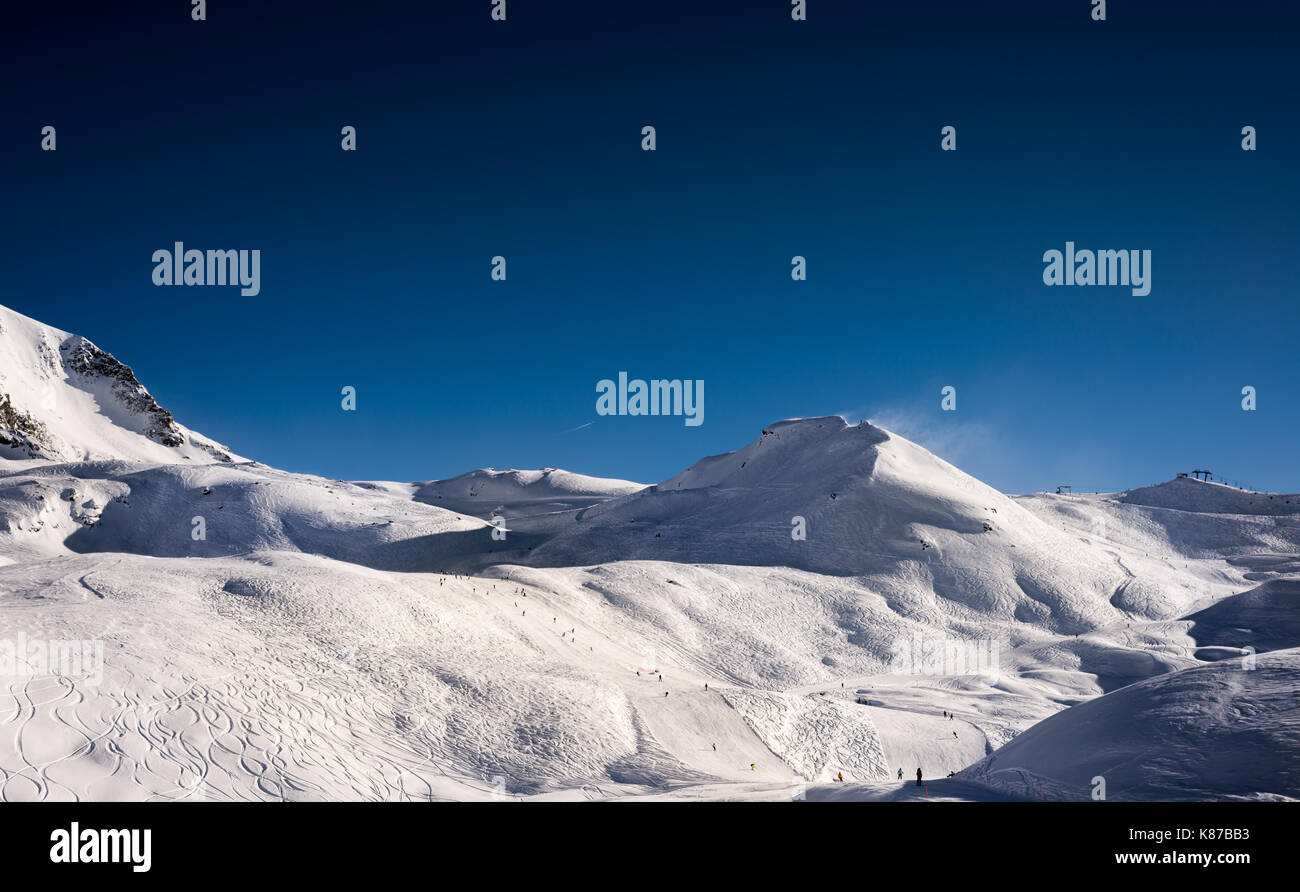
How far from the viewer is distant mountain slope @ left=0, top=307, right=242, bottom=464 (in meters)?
126

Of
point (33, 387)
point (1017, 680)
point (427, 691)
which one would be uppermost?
point (33, 387)

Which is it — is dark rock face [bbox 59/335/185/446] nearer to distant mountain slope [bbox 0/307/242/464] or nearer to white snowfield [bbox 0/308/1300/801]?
distant mountain slope [bbox 0/307/242/464]

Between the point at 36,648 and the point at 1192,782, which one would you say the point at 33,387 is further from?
the point at 1192,782

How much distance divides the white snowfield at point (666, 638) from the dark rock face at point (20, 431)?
0.59 metres

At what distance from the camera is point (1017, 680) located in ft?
157

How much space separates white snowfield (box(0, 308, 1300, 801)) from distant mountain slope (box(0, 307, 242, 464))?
75.1 feet

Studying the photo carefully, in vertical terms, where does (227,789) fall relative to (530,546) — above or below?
below

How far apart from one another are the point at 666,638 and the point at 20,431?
103 m

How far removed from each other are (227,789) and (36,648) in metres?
10.5

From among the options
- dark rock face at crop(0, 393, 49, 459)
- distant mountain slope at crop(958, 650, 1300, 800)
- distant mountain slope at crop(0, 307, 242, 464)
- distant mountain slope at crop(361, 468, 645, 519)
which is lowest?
distant mountain slope at crop(958, 650, 1300, 800)

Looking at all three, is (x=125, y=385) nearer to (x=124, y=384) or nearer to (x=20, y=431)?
(x=124, y=384)

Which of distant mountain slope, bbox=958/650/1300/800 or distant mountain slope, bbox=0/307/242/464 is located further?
distant mountain slope, bbox=0/307/242/464

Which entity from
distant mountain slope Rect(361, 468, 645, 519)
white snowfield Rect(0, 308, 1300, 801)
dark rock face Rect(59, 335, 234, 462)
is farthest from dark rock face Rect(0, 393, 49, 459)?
distant mountain slope Rect(361, 468, 645, 519)

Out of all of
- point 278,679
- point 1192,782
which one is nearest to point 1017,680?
point 1192,782
